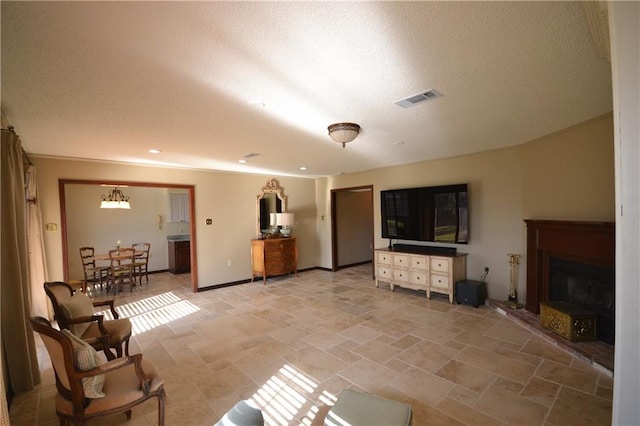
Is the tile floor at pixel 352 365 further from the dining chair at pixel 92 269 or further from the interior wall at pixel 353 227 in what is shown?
the interior wall at pixel 353 227

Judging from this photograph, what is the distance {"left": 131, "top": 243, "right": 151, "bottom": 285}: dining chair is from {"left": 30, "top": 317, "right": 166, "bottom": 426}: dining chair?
16.0ft

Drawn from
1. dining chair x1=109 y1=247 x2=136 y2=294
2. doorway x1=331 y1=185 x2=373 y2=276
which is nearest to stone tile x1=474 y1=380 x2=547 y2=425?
doorway x1=331 y1=185 x2=373 y2=276

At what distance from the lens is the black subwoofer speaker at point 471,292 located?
4.27 meters

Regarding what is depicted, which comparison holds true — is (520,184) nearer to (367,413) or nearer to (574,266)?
(574,266)

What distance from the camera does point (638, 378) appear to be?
78 cm

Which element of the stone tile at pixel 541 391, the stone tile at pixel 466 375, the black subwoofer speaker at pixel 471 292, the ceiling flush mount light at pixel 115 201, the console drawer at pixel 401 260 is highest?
the ceiling flush mount light at pixel 115 201

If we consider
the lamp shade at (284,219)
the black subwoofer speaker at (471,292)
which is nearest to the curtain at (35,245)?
the lamp shade at (284,219)

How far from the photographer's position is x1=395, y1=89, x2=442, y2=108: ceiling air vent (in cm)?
223

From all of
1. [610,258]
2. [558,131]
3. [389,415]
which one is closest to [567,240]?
[610,258]

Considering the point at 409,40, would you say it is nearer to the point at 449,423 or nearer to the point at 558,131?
the point at 449,423

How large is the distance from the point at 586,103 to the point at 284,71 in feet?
9.09

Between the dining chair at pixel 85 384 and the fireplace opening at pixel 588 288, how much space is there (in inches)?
168

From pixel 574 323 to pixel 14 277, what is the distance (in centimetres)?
534

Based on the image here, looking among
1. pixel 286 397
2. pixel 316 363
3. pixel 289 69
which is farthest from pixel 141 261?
pixel 289 69
